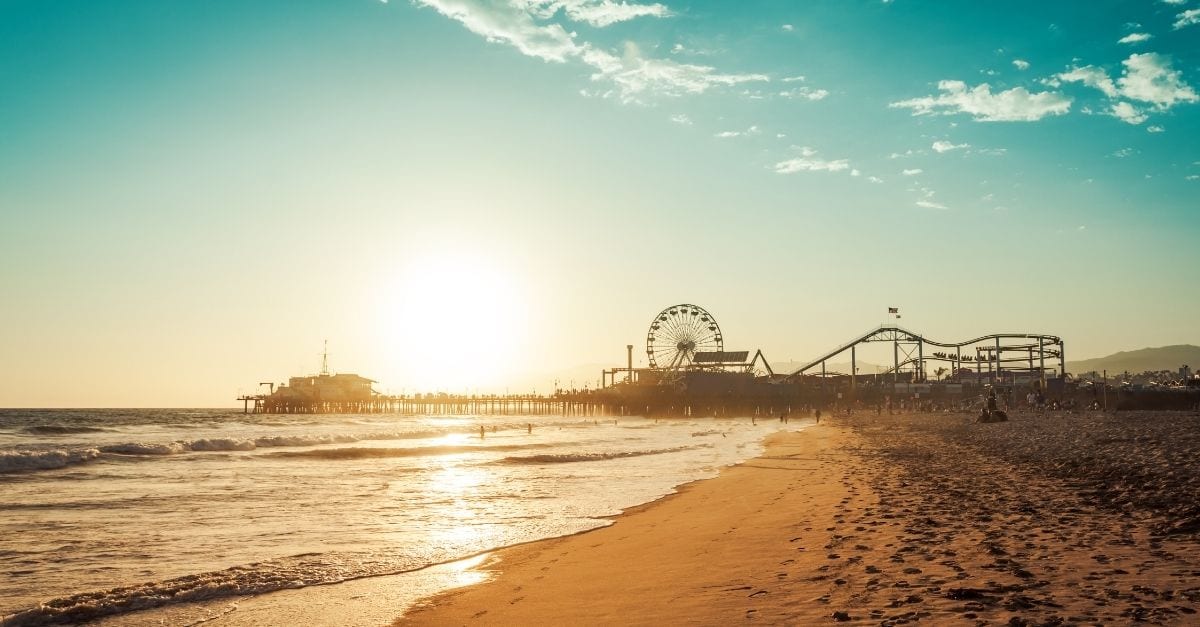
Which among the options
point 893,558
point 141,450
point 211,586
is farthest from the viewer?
point 141,450

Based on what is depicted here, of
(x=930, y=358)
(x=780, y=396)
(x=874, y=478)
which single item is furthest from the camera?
(x=930, y=358)

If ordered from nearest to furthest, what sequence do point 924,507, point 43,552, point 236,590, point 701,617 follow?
point 701,617, point 236,590, point 43,552, point 924,507

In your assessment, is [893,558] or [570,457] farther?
[570,457]

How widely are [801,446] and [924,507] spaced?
2242 centimetres

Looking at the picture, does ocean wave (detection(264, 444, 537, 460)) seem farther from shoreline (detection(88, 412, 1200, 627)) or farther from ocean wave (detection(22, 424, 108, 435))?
ocean wave (detection(22, 424, 108, 435))

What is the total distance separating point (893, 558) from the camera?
729 centimetres

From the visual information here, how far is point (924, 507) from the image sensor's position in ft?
35.5

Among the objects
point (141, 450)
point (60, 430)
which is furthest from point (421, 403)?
point (141, 450)

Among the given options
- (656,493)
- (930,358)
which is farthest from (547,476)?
(930,358)

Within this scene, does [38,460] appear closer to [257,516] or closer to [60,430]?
[257,516]

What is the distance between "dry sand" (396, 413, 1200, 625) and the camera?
18.0 feet

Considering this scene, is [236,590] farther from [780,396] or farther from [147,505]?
[780,396]

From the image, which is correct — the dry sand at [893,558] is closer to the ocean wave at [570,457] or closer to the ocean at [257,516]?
the ocean at [257,516]

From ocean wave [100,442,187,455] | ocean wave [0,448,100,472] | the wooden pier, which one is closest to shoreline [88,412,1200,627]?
ocean wave [0,448,100,472]
